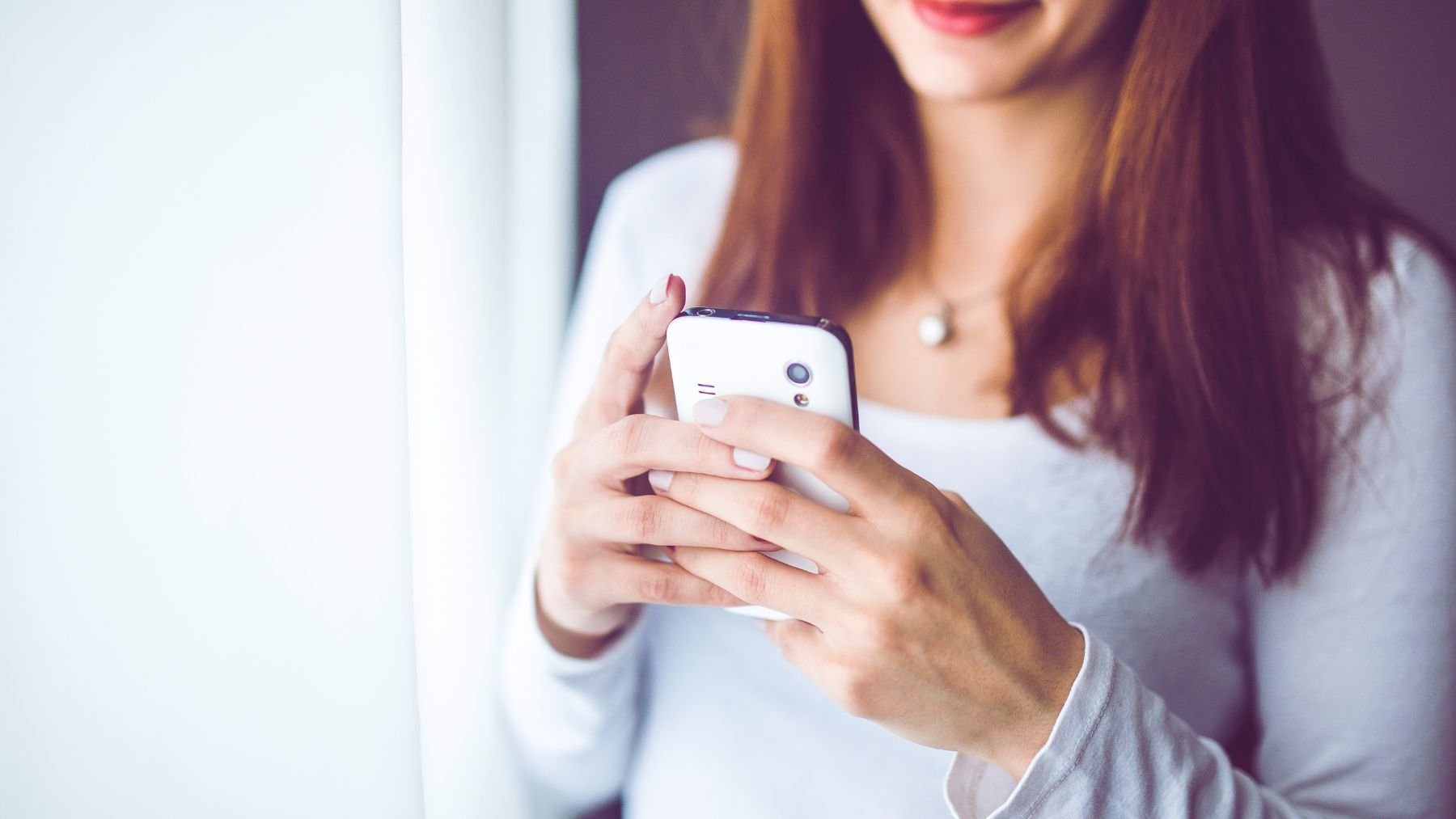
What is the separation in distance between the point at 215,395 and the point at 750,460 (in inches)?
11.7

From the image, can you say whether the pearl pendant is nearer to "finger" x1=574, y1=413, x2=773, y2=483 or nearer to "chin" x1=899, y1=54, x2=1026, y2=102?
"chin" x1=899, y1=54, x2=1026, y2=102

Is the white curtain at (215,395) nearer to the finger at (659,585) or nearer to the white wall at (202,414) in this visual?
the white wall at (202,414)

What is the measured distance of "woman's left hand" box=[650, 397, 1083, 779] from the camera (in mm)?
485

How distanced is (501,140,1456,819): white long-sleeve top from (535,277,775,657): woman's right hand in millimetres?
157

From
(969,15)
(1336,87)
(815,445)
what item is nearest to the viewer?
(815,445)

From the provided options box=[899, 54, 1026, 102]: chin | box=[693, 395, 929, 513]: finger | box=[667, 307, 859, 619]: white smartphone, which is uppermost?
box=[899, 54, 1026, 102]: chin

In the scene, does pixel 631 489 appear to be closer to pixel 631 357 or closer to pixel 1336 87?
pixel 631 357

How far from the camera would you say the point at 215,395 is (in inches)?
18.6

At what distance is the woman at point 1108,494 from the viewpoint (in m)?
0.55

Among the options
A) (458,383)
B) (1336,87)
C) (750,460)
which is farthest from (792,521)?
(1336,87)

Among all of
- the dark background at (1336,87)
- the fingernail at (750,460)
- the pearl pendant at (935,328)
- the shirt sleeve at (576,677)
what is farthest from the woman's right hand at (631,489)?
the dark background at (1336,87)

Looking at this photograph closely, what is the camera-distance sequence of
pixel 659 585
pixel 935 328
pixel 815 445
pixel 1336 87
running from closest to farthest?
1. pixel 815 445
2. pixel 659 585
3. pixel 935 328
4. pixel 1336 87

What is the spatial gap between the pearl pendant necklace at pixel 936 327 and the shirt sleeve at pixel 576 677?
293mm

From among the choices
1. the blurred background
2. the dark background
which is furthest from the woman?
the dark background
